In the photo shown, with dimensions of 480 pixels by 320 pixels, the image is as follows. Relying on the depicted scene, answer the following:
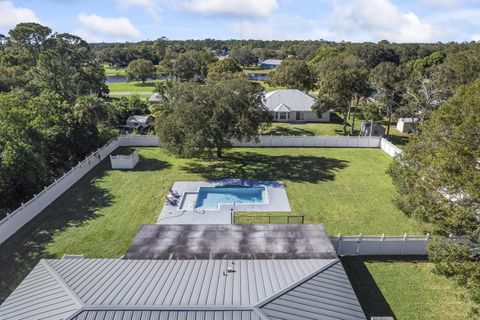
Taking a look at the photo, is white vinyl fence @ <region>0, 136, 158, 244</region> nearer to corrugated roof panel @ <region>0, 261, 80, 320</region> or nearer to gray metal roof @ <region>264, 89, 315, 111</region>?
corrugated roof panel @ <region>0, 261, 80, 320</region>

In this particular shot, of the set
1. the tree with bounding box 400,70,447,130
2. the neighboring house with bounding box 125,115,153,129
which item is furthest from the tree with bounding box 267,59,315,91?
the neighboring house with bounding box 125,115,153,129

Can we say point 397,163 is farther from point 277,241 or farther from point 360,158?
point 360,158

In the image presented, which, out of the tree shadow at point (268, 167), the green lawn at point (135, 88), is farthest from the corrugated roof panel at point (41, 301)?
the green lawn at point (135, 88)

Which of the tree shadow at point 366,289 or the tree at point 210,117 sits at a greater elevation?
the tree at point 210,117

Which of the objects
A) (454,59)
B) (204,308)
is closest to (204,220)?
(204,308)

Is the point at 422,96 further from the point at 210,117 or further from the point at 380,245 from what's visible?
the point at 380,245

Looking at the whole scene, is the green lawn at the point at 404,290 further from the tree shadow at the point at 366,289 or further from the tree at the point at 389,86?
the tree at the point at 389,86

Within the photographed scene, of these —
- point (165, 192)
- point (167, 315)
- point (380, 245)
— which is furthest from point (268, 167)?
point (167, 315)
